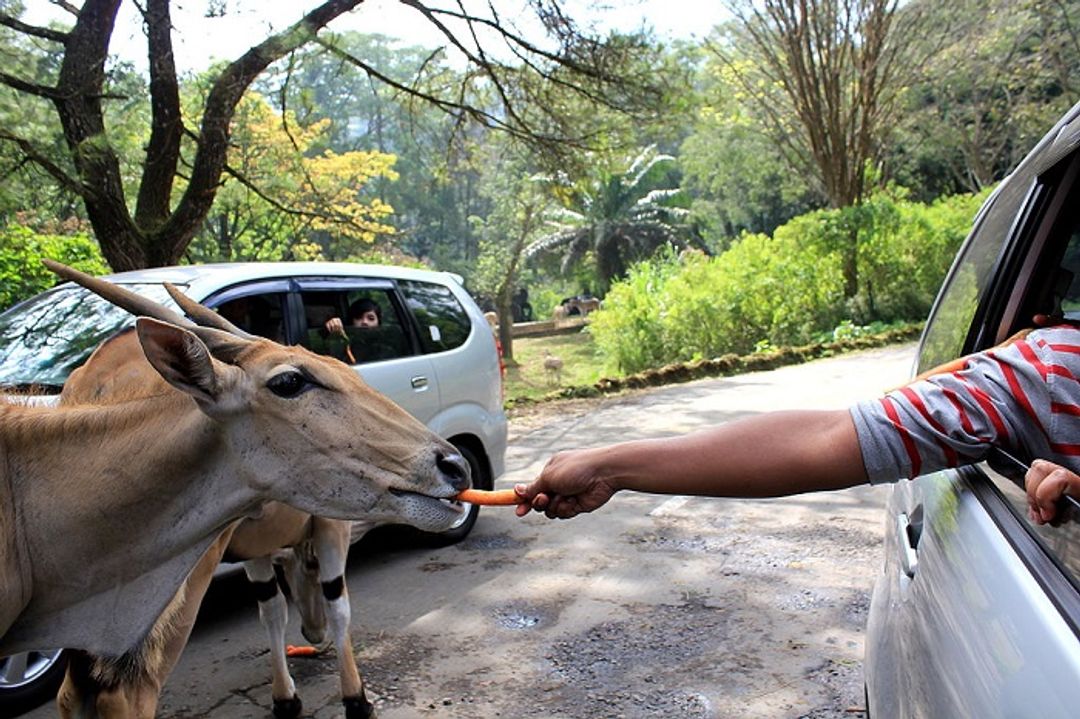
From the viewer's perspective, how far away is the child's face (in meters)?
5.59

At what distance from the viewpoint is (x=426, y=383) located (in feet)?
19.1

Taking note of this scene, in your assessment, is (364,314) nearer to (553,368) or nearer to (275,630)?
(275,630)

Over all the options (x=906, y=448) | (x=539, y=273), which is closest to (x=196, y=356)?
(x=906, y=448)

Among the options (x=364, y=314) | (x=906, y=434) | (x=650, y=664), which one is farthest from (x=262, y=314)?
(x=906, y=434)

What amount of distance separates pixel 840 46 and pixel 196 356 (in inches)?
700

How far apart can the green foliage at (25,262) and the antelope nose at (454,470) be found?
697cm

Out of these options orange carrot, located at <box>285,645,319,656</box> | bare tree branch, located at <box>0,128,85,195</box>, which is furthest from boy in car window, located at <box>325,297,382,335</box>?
bare tree branch, located at <box>0,128,85,195</box>

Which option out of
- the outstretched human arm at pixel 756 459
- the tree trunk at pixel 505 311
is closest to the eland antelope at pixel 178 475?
the outstretched human arm at pixel 756 459

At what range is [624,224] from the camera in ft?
122

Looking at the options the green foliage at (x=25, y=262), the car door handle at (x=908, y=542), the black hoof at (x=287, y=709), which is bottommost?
the black hoof at (x=287, y=709)

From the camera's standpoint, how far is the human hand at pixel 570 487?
1862 mm

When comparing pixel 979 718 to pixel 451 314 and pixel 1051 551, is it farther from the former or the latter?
pixel 451 314

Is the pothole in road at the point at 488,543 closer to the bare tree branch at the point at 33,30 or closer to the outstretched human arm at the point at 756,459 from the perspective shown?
the outstretched human arm at the point at 756,459

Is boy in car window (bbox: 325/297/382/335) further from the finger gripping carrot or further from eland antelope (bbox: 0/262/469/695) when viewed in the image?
the finger gripping carrot
